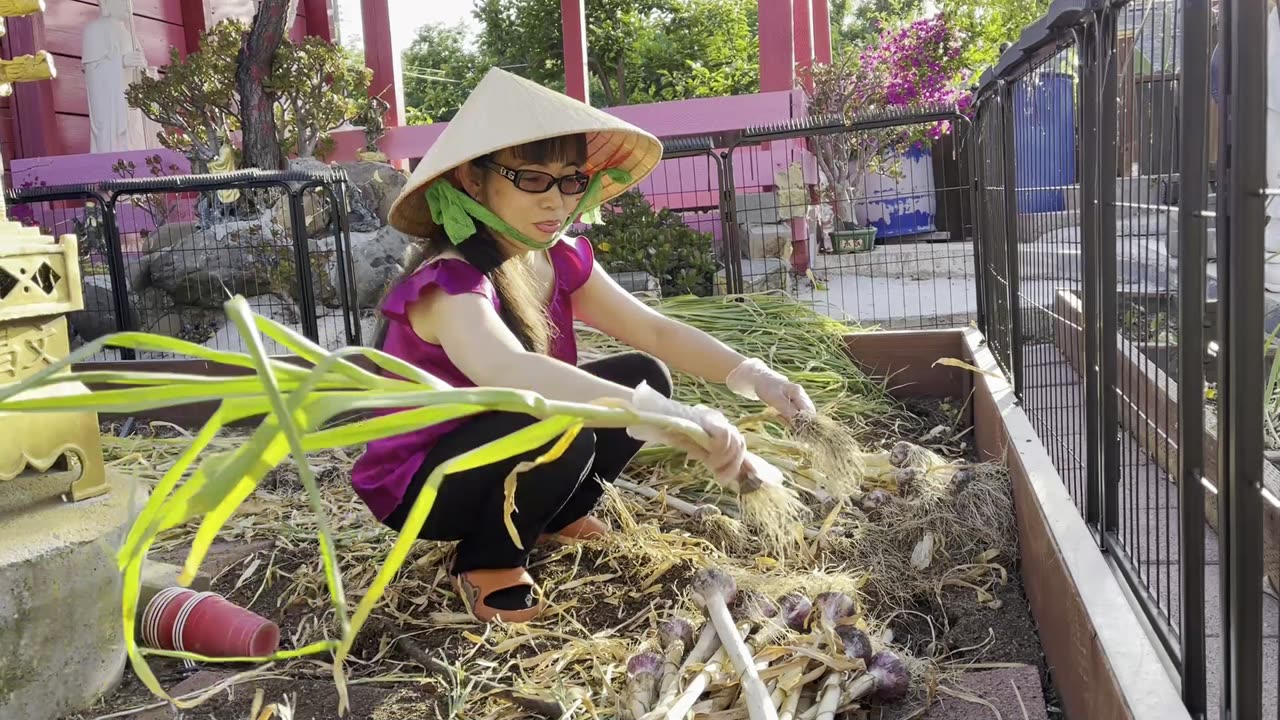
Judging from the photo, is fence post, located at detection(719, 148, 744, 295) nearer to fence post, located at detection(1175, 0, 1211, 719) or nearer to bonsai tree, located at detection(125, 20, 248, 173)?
fence post, located at detection(1175, 0, 1211, 719)

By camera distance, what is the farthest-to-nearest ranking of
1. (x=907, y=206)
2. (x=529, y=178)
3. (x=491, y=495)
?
1. (x=907, y=206)
2. (x=491, y=495)
3. (x=529, y=178)

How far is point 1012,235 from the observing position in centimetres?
296

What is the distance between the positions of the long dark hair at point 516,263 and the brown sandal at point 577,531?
507 mm

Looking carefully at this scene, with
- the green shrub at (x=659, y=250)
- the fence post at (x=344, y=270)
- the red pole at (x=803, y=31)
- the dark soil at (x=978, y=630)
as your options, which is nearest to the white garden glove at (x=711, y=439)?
the dark soil at (x=978, y=630)

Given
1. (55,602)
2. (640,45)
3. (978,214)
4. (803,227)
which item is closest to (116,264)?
Answer: (55,602)


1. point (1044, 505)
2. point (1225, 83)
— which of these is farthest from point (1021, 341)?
point (1225, 83)

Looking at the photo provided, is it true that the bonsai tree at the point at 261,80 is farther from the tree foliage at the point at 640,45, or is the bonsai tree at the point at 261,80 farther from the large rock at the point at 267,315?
the tree foliage at the point at 640,45

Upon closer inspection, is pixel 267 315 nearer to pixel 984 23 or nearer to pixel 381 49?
pixel 381 49

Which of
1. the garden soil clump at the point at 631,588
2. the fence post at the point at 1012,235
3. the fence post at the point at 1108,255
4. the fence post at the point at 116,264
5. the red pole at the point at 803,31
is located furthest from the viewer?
the red pole at the point at 803,31

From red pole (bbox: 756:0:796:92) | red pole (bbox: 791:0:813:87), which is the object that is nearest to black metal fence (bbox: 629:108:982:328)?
red pole (bbox: 756:0:796:92)

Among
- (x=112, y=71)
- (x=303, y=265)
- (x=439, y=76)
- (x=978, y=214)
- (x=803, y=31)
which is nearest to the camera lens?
(x=978, y=214)

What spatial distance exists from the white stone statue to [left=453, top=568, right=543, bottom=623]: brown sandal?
341 inches

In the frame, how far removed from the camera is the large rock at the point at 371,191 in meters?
8.02

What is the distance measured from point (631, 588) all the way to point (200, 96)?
6872mm
